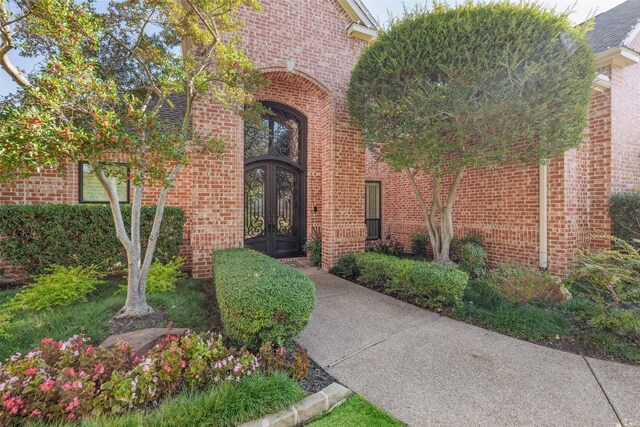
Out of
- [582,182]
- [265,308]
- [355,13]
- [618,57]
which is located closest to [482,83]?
[582,182]

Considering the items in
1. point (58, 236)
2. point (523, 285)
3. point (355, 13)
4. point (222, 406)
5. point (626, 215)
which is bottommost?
Answer: point (222, 406)

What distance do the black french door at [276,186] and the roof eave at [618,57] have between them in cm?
687

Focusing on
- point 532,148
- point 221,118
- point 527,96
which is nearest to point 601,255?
point 532,148

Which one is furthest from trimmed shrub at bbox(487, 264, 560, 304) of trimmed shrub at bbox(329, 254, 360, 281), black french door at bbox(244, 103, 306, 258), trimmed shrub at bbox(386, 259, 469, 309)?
black french door at bbox(244, 103, 306, 258)

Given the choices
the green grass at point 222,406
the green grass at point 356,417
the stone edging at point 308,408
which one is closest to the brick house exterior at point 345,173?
the green grass at point 222,406

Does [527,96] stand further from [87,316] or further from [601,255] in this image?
[87,316]

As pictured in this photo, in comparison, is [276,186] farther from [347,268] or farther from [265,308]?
[265,308]

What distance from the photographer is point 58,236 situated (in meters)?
5.02

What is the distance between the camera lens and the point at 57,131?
2.29 meters

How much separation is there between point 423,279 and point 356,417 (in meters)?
2.69

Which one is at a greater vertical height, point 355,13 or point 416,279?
point 355,13

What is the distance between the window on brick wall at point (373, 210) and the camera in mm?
10484

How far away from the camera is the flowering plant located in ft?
6.42

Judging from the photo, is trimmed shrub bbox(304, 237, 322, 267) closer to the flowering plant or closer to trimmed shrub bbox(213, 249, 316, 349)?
trimmed shrub bbox(213, 249, 316, 349)
